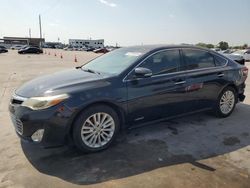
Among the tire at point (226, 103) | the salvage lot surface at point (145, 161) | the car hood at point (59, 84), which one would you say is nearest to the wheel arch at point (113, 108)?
the car hood at point (59, 84)

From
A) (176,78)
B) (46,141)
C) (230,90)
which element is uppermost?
(176,78)

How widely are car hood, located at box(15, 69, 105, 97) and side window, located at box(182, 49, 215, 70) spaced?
1789mm

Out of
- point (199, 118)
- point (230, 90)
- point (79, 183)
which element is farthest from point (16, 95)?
point (230, 90)

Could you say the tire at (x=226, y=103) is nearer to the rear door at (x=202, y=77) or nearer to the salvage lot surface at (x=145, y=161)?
the rear door at (x=202, y=77)

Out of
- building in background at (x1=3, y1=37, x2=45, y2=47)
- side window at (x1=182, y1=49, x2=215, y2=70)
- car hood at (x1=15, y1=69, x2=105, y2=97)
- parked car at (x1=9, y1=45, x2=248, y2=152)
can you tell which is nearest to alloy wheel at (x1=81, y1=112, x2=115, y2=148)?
parked car at (x1=9, y1=45, x2=248, y2=152)

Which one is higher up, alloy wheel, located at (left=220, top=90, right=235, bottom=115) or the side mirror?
the side mirror

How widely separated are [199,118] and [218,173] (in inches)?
91.1

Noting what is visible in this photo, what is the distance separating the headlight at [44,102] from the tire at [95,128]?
370 millimetres

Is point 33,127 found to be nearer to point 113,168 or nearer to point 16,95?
point 16,95

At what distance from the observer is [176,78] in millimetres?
4703

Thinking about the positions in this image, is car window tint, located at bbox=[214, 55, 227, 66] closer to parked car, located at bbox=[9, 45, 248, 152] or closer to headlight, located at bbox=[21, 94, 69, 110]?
parked car, located at bbox=[9, 45, 248, 152]

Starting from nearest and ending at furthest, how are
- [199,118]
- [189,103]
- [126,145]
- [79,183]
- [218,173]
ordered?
[79,183]
[218,173]
[126,145]
[189,103]
[199,118]

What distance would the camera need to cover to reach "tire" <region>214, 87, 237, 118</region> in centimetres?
558

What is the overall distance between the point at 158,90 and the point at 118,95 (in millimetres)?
793
